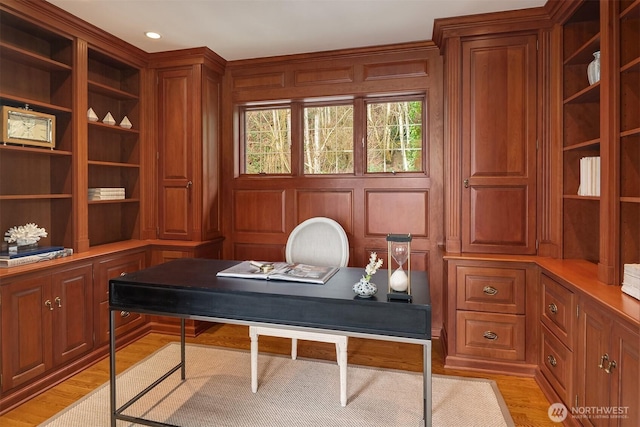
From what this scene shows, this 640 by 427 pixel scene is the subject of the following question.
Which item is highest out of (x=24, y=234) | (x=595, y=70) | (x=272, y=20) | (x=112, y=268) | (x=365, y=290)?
(x=272, y=20)

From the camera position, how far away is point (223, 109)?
3.66m

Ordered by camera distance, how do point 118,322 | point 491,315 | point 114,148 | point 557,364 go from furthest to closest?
point 114,148 → point 118,322 → point 491,315 → point 557,364

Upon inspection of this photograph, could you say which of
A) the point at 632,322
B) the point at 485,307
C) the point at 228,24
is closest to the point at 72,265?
the point at 228,24


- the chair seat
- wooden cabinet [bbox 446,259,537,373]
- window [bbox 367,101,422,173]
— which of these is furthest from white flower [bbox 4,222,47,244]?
wooden cabinet [bbox 446,259,537,373]

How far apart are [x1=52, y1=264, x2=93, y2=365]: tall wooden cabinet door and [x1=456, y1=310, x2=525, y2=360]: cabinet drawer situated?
2.75 m

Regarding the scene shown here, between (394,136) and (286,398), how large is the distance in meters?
2.32

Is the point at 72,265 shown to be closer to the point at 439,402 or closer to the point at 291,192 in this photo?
the point at 291,192

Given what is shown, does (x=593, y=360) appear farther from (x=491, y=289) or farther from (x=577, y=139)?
(x=577, y=139)

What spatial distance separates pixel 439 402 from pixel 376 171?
76.1 inches

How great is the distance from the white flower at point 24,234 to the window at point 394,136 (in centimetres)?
263

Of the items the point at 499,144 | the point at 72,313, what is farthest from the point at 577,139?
the point at 72,313

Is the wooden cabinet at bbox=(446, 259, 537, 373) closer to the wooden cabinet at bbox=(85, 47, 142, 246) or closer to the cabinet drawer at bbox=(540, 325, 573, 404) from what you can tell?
the cabinet drawer at bbox=(540, 325, 573, 404)

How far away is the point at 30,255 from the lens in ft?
7.89

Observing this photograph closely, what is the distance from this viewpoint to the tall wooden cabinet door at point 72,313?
2.48 m
